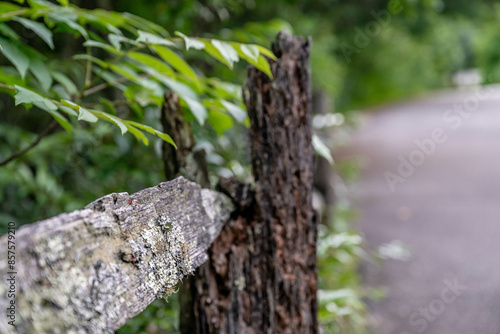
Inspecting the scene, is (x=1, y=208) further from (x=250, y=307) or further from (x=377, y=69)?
(x=377, y=69)

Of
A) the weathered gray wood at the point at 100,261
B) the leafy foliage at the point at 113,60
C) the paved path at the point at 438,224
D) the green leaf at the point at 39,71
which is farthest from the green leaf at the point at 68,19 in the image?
the paved path at the point at 438,224

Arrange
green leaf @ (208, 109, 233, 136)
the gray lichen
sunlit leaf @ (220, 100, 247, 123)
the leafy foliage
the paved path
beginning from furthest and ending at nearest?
the paved path, green leaf @ (208, 109, 233, 136), sunlit leaf @ (220, 100, 247, 123), the leafy foliage, the gray lichen

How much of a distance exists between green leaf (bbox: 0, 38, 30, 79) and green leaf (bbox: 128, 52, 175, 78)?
0.83 feet

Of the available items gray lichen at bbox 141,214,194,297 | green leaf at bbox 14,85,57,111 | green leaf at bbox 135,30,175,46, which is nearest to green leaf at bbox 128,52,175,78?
green leaf at bbox 135,30,175,46

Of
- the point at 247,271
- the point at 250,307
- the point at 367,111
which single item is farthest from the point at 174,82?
the point at 367,111

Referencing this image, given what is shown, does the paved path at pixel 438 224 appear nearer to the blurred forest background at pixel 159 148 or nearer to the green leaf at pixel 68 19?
the blurred forest background at pixel 159 148

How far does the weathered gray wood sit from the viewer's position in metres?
0.62

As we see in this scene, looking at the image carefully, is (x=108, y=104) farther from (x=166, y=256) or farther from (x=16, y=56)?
(x=166, y=256)

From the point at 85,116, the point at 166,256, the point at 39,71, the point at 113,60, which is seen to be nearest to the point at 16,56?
the point at 39,71

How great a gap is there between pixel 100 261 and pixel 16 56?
0.65 metres

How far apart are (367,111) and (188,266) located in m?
19.3

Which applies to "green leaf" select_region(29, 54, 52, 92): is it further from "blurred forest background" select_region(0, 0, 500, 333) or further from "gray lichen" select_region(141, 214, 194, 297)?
"gray lichen" select_region(141, 214, 194, 297)

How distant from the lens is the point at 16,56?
1.11 meters

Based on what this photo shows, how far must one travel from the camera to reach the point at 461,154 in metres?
10.4
